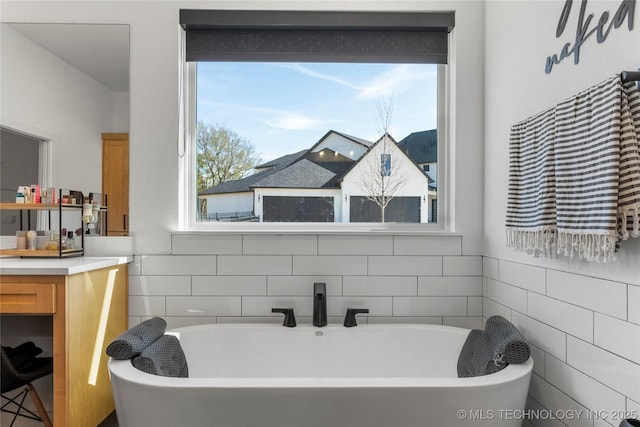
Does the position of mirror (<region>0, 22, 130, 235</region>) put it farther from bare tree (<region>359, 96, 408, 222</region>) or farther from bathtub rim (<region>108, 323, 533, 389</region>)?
bare tree (<region>359, 96, 408, 222</region>)

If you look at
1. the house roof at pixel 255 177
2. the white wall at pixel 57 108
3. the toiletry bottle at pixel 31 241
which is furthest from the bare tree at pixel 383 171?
the toiletry bottle at pixel 31 241

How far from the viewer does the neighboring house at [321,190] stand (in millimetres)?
2277

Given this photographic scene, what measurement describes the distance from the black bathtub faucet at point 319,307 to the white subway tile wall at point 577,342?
35.7 inches

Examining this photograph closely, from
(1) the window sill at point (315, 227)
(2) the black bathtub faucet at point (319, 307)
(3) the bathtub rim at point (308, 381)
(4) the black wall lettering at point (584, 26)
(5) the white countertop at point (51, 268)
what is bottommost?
(3) the bathtub rim at point (308, 381)

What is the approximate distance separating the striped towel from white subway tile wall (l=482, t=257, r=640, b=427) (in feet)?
0.46

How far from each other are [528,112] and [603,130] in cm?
61

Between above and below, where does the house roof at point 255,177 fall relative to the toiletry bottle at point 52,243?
above

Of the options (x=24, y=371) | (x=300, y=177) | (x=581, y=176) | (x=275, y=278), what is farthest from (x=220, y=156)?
(x=581, y=176)

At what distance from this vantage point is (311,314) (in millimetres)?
2123

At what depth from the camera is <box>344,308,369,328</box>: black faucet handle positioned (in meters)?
2.02

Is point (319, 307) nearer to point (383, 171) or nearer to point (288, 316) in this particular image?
point (288, 316)

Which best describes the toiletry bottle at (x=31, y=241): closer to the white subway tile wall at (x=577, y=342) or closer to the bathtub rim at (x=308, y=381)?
the bathtub rim at (x=308, y=381)

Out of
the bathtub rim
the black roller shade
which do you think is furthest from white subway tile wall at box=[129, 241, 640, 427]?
the black roller shade

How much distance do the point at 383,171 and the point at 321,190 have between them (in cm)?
39
